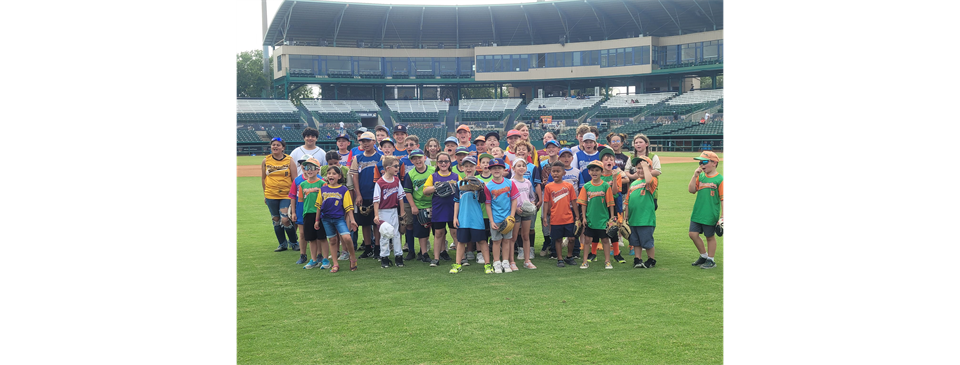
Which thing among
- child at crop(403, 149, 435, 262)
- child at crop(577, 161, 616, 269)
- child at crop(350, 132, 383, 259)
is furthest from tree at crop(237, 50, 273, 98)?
child at crop(577, 161, 616, 269)

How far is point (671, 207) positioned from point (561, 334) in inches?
398

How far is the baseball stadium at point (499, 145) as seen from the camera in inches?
195

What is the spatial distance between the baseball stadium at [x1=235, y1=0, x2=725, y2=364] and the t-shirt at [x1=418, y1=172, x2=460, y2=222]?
52cm

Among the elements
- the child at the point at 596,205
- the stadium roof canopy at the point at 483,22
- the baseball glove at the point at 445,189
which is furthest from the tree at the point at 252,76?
the child at the point at 596,205

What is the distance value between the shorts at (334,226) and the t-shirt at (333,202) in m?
0.05

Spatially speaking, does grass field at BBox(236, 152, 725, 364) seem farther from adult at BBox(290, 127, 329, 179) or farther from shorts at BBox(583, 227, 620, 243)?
adult at BBox(290, 127, 329, 179)

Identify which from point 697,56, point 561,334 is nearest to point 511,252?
point 561,334

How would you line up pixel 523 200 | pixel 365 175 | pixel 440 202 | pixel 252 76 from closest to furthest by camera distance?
1. pixel 523 200
2. pixel 440 202
3. pixel 365 175
4. pixel 252 76

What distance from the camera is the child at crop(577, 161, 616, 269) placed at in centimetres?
771

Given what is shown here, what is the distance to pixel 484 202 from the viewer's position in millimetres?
7777

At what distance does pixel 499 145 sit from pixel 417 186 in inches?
65.1

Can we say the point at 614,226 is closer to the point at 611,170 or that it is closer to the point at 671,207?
the point at 611,170

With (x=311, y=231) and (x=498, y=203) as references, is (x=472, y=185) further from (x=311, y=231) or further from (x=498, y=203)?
(x=311, y=231)

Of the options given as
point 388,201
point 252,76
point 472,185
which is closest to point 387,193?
point 388,201
